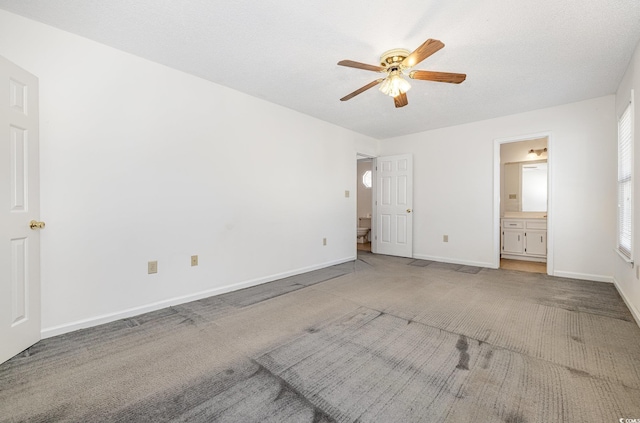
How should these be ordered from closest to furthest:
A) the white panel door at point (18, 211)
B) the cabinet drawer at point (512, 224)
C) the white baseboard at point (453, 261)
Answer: the white panel door at point (18, 211)
the white baseboard at point (453, 261)
the cabinet drawer at point (512, 224)

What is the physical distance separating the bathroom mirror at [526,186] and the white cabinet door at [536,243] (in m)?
0.76

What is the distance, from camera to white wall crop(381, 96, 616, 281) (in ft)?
11.8

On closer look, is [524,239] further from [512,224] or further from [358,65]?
[358,65]

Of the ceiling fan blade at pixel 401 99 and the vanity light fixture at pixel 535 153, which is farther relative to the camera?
the vanity light fixture at pixel 535 153

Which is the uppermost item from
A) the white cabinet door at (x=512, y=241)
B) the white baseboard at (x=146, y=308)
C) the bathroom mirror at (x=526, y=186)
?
the bathroom mirror at (x=526, y=186)

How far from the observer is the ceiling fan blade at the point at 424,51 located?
1.85m

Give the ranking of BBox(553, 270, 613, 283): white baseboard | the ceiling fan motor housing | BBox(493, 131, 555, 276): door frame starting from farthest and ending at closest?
BBox(493, 131, 555, 276): door frame → BBox(553, 270, 613, 283): white baseboard → the ceiling fan motor housing

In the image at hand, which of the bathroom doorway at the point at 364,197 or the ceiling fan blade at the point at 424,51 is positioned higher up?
the ceiling fan blade at the point at 424,51

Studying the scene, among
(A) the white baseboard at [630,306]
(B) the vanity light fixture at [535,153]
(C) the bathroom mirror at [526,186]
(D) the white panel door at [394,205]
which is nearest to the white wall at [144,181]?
(D) the white panel door at [394,205]

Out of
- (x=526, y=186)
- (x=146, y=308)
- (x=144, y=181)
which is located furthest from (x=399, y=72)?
(x=526, y=186)

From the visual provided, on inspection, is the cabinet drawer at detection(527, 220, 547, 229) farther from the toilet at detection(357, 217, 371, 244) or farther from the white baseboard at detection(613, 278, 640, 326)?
the toilet at detection(357, 217, 371, 244)

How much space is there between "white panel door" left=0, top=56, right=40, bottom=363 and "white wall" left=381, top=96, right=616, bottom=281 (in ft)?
16.8

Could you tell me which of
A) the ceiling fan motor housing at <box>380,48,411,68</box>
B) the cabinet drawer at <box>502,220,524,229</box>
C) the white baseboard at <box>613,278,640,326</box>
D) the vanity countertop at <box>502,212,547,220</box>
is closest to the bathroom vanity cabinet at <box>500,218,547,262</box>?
the cabinet drawer at <box>502,220,524,229</box>

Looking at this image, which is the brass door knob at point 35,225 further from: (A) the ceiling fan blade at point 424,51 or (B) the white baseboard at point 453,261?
(B) the white baseboard at point 453,261
